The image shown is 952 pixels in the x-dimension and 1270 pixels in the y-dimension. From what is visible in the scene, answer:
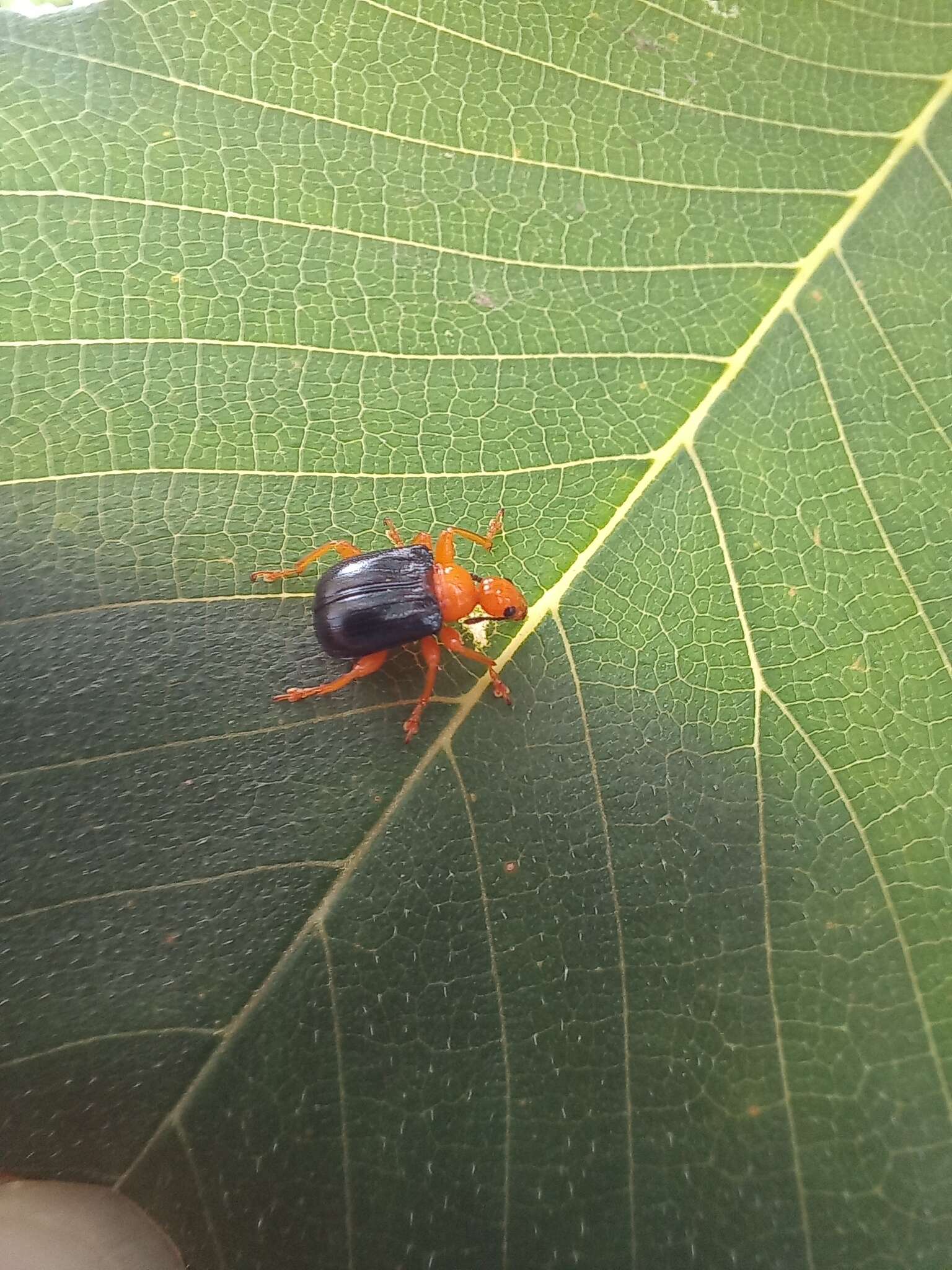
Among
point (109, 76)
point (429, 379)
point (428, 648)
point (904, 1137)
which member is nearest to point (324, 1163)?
point (428, 648)

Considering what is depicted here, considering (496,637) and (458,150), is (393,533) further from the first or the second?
(458,150)

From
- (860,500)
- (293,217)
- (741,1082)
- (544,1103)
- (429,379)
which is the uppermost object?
(293,217)

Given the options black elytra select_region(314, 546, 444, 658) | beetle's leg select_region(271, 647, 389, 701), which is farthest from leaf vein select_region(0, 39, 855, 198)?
beetle's leg select_region(271, 647, 389, 701)

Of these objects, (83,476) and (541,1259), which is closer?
(541,1259)

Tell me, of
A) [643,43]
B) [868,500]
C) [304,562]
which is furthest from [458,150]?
[868,500]

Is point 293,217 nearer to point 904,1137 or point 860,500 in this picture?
point 860,500

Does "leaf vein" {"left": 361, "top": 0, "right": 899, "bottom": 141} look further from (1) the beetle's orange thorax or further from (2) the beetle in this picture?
(1) the beetle's orange thorax
